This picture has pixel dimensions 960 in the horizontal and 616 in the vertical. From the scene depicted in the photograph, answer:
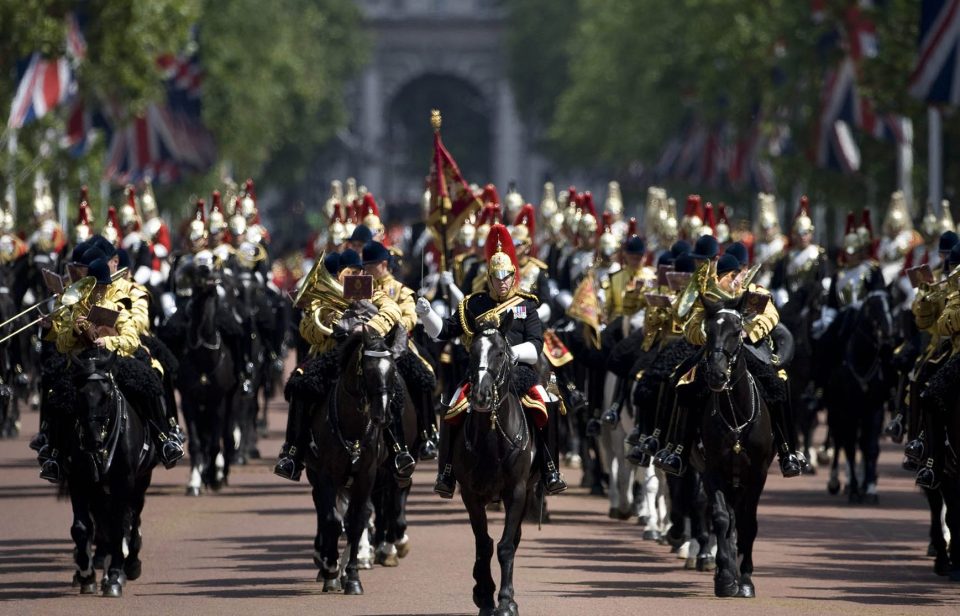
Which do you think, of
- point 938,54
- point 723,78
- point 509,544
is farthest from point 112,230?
point 723,78

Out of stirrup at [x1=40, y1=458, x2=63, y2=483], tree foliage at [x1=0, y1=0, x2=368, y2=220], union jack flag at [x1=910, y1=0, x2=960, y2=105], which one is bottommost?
stirrup at [x1=40, y1=458, x2=63, y2=483]

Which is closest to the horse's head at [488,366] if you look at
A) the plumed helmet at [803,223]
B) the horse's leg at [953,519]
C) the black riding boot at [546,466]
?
the black riding boot at [546,466]

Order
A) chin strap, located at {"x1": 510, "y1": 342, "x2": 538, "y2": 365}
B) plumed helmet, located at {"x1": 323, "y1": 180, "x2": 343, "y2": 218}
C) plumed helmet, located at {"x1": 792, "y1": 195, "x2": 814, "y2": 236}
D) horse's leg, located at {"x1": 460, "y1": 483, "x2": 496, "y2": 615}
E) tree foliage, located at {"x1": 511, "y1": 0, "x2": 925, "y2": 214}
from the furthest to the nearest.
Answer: tree foliage, located at {"x1": 511, "y1": 0, "x2": 925, "y2": 214}, plumed helmet, located at {"x1": 323, "y1": 180, "x2": 343, "y2": 218}, plumed helmet, located at {"x1": 792, "y1": 195, "x2": 814, "y2": 236}, chin strap, located at {"x1": 510, "y1": 342, "x2": 538, "y2": 365}, horse's leg, located at {"x1": 460, "y1": 483, "x2": 496, "y2": 615}

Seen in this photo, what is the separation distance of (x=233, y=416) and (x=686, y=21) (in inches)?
1796

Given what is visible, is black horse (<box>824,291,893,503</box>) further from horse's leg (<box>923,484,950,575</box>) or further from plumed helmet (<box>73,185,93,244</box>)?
plumed helmet (<box>73,185,93,244</box>)

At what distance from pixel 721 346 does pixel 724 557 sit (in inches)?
54.5

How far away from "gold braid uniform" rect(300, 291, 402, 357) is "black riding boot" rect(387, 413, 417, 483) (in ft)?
2.26

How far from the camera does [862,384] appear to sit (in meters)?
24.6

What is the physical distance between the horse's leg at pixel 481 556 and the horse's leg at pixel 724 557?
70.2 inches

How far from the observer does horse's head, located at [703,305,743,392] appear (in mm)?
17078

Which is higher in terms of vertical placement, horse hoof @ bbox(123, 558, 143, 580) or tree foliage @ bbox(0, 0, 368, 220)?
tree foliage @ bbox(0, 0, 368, 220)

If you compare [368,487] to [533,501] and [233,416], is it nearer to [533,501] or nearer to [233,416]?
[533,501]

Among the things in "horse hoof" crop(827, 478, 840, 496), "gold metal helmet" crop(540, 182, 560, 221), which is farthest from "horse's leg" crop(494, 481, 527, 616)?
"gold metal helmet" crop(540, 182, 560, 221)

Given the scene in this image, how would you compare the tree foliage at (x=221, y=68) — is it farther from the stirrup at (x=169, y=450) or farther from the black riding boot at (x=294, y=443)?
the black riding boot at (x=294, y=443)
